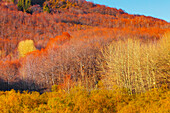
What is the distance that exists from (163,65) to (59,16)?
105 metres

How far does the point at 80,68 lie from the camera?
45.4 metres

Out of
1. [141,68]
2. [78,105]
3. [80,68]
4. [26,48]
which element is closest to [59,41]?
[26,48]

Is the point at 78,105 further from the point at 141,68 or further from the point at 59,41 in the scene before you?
the point at 59,41

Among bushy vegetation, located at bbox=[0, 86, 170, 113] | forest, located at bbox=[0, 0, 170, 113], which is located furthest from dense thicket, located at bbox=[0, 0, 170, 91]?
bushy vegetation, located at bbox=[0, 86, 170, 113]

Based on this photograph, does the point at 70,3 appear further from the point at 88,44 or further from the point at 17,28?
the point at 88,44

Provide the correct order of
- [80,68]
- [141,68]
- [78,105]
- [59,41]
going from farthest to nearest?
1. [59,41]
2. [80,68]
3. [141,68]
4. [78,105]

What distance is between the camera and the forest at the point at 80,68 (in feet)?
38.0

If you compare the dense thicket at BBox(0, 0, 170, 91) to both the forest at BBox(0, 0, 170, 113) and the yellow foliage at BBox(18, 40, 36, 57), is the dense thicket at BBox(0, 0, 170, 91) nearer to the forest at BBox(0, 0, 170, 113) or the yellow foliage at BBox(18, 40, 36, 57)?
the yellow foliage at BBox(18, 40, 36, 57)

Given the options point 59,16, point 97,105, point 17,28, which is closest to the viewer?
point 97,105

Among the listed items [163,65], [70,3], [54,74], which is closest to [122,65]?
[163,65]

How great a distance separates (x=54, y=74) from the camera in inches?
1853

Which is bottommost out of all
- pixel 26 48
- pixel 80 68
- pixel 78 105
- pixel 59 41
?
pixel 78 105

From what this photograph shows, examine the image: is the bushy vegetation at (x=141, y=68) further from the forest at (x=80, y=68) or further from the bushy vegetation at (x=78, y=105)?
the bushy vegetation at (x=78, y=105)

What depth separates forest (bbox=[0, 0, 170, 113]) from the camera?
11.6 m
